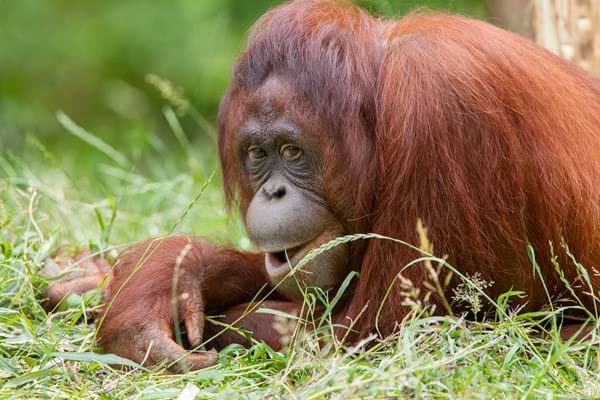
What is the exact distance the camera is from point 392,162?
4.24 m

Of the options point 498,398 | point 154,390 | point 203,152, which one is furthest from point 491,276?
point 203,152

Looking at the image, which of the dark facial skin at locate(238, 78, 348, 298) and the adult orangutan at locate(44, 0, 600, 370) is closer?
the adult orangutan at locate(44, 0, 600, 370)

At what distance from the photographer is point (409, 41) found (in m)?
4.36

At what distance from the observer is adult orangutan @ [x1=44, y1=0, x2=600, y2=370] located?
4.19 meters

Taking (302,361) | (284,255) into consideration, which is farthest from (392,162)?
(302,361)

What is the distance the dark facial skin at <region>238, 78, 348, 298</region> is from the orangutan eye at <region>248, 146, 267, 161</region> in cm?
3

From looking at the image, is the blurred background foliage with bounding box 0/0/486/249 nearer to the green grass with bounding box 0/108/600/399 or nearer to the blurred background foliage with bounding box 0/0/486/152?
the blurred background foliage with bounding box 0/0/486/152

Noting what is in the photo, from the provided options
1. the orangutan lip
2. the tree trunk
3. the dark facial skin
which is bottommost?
the orangutan lip

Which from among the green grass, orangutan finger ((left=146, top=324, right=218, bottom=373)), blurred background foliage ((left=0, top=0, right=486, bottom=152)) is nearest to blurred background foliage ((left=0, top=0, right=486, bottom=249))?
blurred background foliage ((left=0, top=0, right=486, bottom=152))

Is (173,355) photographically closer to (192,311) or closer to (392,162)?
(192,311)

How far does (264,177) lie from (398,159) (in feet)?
2.13

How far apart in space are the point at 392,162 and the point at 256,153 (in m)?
0.64

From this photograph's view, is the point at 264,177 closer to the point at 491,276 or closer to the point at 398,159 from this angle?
the point at 398,159

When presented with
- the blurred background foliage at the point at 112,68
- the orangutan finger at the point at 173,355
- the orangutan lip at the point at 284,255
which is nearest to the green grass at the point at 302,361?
the orangutan finger at the point at 173,355
